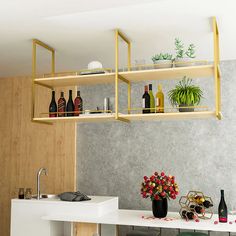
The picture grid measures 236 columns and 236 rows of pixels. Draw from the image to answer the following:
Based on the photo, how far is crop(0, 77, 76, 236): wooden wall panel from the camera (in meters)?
5.21

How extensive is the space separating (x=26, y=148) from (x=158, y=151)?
6.15 ft

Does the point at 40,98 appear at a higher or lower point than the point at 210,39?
lower

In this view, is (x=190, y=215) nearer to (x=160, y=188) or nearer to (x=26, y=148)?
(x=160, y=188)

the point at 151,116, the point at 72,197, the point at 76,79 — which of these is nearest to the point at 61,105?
the point at 76,79

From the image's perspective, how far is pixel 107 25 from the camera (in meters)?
3.38

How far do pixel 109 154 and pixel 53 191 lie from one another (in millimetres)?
925

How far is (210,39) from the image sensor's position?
12.4 feet

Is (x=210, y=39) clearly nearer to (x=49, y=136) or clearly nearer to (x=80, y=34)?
(x=80, y=34)

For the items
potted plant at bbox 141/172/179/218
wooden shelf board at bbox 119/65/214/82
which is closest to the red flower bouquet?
potted plant at bbox 141/172/179/218

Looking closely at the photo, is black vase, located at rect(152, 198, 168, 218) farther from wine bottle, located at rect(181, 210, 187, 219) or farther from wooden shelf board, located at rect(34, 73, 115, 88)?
wooden shelf board, located at rect(34, 73, 115, 88)

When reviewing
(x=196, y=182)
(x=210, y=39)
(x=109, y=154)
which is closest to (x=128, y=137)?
(x=109, y=154)

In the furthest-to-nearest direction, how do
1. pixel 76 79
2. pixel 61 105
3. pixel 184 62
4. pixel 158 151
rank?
pixel 158 151 < pixel 61 105 < pixel 76 79 < pixel 184 62

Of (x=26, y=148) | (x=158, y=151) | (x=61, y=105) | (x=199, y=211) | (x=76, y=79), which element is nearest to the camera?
(x=199, y=211)

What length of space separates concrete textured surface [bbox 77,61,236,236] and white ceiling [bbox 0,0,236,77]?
0.69 m
